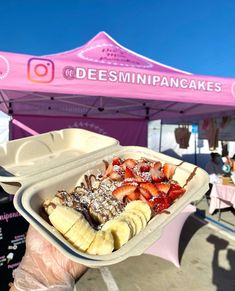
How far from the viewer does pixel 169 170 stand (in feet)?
5.17

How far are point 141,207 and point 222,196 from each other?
4783 mm

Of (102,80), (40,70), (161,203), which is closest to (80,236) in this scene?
(161,203)

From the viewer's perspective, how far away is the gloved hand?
1311 millimetres

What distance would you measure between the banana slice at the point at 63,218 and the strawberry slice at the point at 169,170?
2.20ft

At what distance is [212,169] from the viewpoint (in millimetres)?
6891

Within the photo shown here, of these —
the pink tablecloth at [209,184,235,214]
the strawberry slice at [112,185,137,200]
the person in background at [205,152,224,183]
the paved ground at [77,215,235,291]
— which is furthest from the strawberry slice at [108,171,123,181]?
the person in background at [205,152,224,183]

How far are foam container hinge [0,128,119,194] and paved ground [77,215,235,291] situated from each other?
5.97 ft

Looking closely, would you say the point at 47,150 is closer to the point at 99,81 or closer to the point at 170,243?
the point at 99,81

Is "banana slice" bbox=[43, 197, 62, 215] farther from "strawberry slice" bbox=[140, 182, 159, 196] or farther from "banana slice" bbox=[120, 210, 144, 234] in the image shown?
"strawberry slice" bbox=[140, 182, 159, 196]

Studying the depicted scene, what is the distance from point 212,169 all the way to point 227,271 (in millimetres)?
3571

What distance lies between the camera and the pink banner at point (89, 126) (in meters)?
5.35

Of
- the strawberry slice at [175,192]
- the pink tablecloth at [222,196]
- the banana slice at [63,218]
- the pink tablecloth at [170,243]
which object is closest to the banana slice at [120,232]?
the banana slice at [63,218]

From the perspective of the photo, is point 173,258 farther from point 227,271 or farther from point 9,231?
point 9,231

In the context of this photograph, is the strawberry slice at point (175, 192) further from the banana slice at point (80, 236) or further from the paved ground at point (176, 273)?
the paved ground at point (176, 273)
